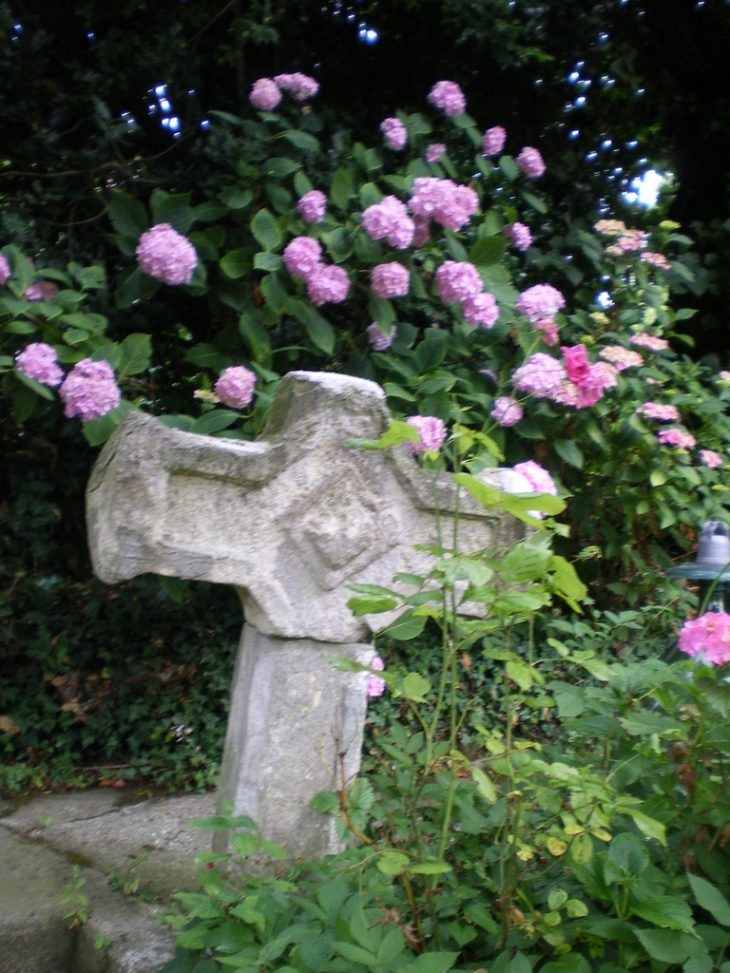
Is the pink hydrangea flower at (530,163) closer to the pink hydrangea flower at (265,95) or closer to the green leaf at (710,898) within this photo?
the pink hydrangea flower at (265,95)

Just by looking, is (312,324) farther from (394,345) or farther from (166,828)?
(166,828)

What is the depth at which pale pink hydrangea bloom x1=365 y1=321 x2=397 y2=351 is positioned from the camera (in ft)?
9.56

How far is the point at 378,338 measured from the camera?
2.93 metres

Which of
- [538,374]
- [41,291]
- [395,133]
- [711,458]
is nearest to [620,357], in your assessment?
[538,374]

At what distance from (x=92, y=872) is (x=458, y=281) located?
77.1 inches

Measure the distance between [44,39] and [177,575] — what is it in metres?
2.28

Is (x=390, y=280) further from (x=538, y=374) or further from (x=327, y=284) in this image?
(x=538, y=374)

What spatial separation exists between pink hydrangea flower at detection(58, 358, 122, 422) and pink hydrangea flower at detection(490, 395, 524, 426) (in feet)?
3.83

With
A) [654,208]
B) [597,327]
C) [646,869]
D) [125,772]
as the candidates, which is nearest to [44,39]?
[597,327]

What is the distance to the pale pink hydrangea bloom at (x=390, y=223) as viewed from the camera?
2648mm

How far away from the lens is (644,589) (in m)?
3.70

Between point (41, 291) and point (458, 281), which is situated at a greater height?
point (458, 281)

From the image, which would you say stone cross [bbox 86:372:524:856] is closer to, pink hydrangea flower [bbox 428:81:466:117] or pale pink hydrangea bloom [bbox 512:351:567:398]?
pale pink hydrangea bloom [bbox 512:351:567:398]

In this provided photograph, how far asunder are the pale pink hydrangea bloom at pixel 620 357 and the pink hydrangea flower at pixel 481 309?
1.74 ft
